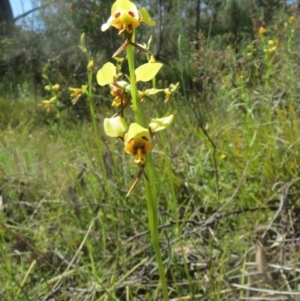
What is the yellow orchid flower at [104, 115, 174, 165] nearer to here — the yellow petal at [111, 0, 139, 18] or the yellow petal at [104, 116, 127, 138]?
the yellow petal at [104, 116, 127, 138]

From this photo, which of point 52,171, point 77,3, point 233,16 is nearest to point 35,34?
point 77,3

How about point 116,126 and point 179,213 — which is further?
point 179,213

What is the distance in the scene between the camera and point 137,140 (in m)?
0.56

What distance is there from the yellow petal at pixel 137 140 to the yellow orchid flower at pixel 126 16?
0.12m

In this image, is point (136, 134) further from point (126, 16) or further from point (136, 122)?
point (126, 16)

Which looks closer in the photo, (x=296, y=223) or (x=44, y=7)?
(x=296, y=223)

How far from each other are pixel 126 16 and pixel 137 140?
14 centimetres

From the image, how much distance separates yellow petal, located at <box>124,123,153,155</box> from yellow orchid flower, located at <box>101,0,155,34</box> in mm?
116

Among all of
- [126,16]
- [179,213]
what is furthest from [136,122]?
[179,213]

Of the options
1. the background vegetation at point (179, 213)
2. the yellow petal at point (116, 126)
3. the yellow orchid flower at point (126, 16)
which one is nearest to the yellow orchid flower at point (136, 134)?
the yellow petal at point (116, 126)

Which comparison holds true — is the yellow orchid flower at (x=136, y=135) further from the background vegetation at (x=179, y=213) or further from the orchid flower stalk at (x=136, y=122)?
the background vegetation at (x=179, y=213)

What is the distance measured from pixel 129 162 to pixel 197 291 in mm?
882

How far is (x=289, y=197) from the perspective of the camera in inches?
58.1

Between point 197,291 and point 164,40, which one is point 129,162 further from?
point 164,40
